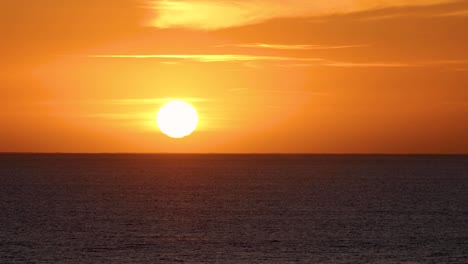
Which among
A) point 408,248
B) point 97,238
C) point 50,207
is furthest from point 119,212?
point 408,248

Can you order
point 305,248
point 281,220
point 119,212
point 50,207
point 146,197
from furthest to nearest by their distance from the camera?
1. point 146,197
2. point 50,207
3. point 119,212
4. point 281,220
5. point 305,248

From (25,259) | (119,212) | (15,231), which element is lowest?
(25,259)

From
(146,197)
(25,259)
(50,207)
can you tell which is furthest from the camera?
(146,197)

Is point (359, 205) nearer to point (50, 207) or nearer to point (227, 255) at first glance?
point (50, 207)

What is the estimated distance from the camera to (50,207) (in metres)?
108

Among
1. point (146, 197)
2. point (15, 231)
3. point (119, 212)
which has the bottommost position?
point (15, 231)

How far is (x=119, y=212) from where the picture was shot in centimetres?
10025

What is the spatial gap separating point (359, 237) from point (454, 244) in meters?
8.54

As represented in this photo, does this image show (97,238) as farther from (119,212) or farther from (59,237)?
(119,212)

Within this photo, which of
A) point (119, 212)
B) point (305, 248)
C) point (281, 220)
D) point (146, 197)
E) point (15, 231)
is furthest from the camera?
point (146, 197)

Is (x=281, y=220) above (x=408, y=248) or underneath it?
above

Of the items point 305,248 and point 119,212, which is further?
point 119,212

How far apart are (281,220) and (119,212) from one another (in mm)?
22230

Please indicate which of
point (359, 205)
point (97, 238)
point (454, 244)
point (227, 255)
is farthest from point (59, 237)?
point (359, 205)
